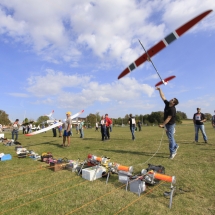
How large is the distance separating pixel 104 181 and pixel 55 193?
1.26 meters

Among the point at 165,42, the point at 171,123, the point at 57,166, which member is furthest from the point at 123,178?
the point at 165,42

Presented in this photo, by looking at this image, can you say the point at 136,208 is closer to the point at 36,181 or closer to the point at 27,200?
the point at 27,200

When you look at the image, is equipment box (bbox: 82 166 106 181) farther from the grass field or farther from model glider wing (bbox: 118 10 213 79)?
model glider wing (bbox: 118 10 213 79)

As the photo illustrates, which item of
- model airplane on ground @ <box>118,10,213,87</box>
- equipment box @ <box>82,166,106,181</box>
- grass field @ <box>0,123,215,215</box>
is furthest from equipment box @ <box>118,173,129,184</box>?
model airplane on ground @ <box>118,10,213,87</box>

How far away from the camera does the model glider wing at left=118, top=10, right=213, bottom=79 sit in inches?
191

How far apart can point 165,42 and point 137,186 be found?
179 inches

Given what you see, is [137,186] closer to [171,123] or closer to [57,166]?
[57,166]

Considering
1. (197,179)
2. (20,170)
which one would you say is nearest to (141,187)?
(197,179)

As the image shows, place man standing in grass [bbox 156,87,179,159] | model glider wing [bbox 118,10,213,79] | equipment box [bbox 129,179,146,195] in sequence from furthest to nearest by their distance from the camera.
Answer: man standing in grass [bbox 156,87,179,159] → model glider wing [bbox 118,10,213,79] → equipment box [bbox 129,179,146,195]

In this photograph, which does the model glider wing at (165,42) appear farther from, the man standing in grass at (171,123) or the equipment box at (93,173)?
the equipment box at (93,173)

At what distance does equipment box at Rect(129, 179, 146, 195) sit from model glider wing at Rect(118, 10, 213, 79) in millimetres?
4361

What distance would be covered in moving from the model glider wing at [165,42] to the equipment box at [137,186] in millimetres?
4361

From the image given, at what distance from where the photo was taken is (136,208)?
317cm

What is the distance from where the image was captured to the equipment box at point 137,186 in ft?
12.4
